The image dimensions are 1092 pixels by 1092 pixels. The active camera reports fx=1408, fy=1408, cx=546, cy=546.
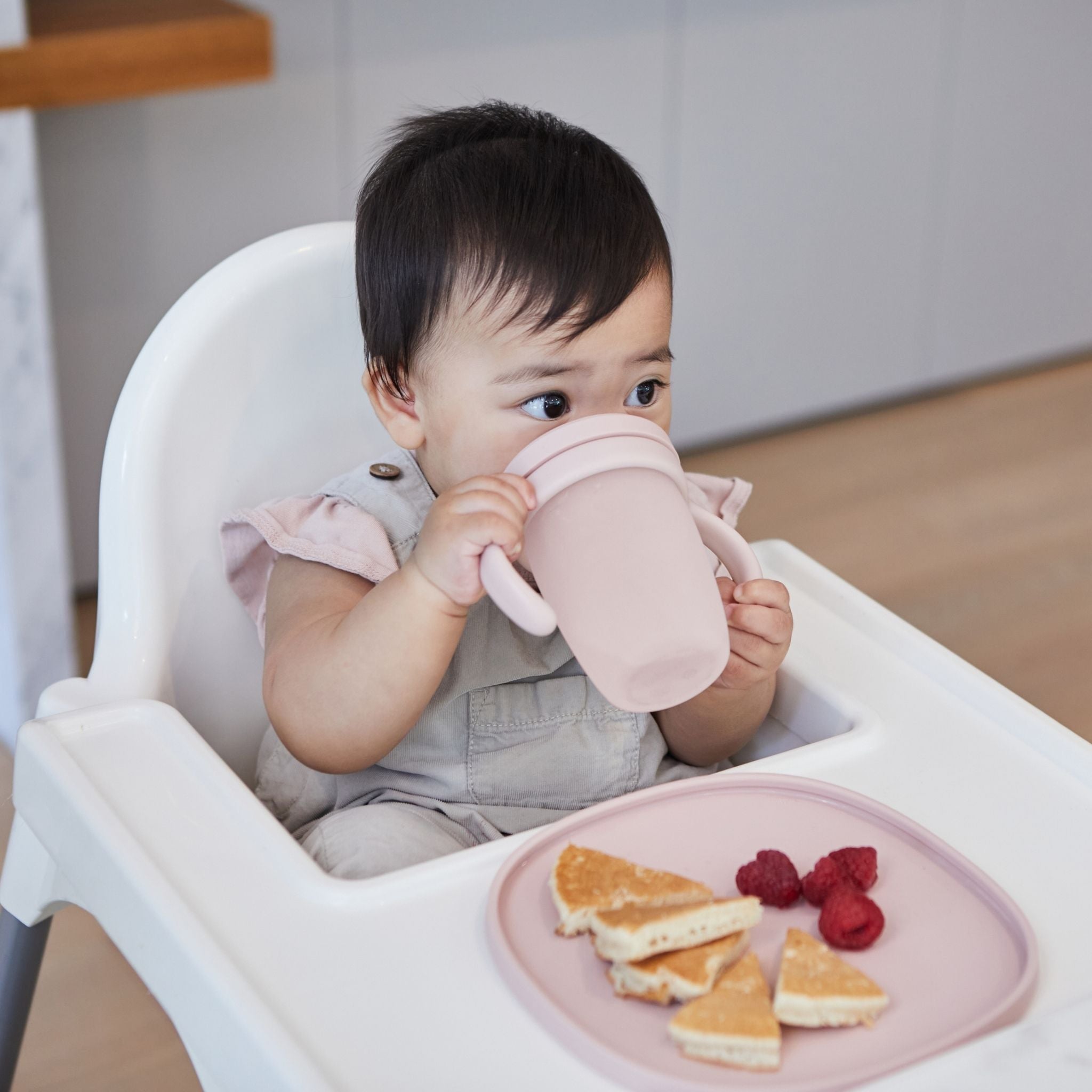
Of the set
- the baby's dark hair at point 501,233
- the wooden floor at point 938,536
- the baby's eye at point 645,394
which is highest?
the baby's dark hair at point 501,233

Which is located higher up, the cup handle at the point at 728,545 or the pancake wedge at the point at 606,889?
the cup handle at the point at 728,545

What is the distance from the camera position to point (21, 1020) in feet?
3.09

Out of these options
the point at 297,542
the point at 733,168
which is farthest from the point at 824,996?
the point at 733,168

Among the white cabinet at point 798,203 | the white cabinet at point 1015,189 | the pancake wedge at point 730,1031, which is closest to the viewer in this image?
the pancake wedge at point 730,1031

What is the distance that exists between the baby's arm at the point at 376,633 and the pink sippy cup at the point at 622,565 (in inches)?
0.8

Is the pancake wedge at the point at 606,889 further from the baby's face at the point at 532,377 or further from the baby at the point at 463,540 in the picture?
the baby's face at the point at 532,377

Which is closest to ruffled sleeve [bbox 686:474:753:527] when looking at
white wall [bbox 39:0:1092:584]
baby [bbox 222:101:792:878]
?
baby [bbox 222:101:792:878]

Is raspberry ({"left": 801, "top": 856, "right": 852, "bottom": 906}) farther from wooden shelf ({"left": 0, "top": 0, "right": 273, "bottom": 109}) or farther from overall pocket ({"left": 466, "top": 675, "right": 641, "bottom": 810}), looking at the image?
wooden shelf ({"left": 0, "top": 0, "right": 273, "bottom": 109})

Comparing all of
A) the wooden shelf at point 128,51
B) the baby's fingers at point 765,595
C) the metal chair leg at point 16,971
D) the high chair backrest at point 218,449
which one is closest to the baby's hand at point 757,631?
the baby's fingers at point 765,595

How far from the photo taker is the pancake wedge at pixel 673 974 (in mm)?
548

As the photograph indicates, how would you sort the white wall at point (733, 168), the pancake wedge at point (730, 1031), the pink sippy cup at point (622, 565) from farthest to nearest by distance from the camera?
the white wall at point (733, 168) → the pink sippy cup at point (622, 565) → the pancake wedge at point (730, 1031)

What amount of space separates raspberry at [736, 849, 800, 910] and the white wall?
4.90ft

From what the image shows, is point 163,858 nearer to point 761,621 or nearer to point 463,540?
point 463,540

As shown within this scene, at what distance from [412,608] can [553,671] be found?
189 millimetres
